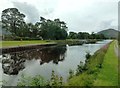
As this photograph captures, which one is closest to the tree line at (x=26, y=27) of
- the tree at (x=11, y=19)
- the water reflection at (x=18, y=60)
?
the tree at (x=11, y=19)

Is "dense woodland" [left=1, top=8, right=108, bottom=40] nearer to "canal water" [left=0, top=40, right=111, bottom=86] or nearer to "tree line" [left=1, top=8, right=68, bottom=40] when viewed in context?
"tree line" [left=1, top=8, right=68, bottom=40]

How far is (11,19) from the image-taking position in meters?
98.0

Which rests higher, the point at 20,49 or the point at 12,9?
the point at 12,9

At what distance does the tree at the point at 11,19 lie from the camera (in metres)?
97.8

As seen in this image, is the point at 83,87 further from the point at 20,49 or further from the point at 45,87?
the point at 20,49

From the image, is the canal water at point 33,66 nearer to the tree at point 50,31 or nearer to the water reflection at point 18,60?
the water reflection at point 18,60

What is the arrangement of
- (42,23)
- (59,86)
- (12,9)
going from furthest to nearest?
(42,23)
(12,9)
(59,86)

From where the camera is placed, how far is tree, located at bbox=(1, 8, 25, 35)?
97.8 m

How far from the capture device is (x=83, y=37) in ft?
598

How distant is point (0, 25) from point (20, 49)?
5441 centimetres

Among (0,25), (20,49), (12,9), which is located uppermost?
(12,9)

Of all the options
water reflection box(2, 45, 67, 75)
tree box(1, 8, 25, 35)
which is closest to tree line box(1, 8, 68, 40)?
tree box(1, 8, 25, 35)

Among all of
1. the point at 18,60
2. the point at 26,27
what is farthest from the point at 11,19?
the point at 18,60

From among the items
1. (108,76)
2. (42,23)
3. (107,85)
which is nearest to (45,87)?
(107,85)
